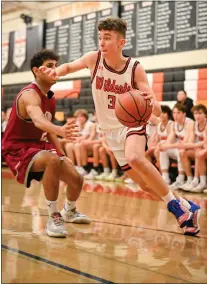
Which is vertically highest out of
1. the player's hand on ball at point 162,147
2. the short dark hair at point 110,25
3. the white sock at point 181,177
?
the short dark hair at point 110,25

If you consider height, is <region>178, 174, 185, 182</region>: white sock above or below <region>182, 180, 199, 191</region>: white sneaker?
above

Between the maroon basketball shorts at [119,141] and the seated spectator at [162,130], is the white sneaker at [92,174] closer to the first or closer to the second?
the seated spectator at [162,130]

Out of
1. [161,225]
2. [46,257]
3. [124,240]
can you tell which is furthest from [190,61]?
[46,257]

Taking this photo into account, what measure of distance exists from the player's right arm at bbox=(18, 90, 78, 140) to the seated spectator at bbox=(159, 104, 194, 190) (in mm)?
4072

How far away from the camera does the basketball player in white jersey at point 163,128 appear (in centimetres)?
737

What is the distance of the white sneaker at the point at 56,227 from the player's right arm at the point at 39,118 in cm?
66

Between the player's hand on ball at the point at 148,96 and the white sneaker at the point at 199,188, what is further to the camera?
the white sneaker at the point at 199,188

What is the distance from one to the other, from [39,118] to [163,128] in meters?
4.69

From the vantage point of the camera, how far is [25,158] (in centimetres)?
326

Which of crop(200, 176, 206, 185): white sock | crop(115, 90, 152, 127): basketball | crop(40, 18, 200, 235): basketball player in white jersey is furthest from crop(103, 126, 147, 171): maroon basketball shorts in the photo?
crop(200, 176, 206, 185): white sock

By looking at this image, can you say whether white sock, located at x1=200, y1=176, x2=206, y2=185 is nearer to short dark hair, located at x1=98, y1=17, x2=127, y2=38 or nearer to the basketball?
the basketball

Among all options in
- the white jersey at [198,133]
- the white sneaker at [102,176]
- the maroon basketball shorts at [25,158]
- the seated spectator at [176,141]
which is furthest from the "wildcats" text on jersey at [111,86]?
the white sneaker at [102,176]

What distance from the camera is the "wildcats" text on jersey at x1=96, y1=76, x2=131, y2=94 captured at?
3.43 m

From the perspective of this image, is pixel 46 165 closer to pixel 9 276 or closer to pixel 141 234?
pixel 141 234
